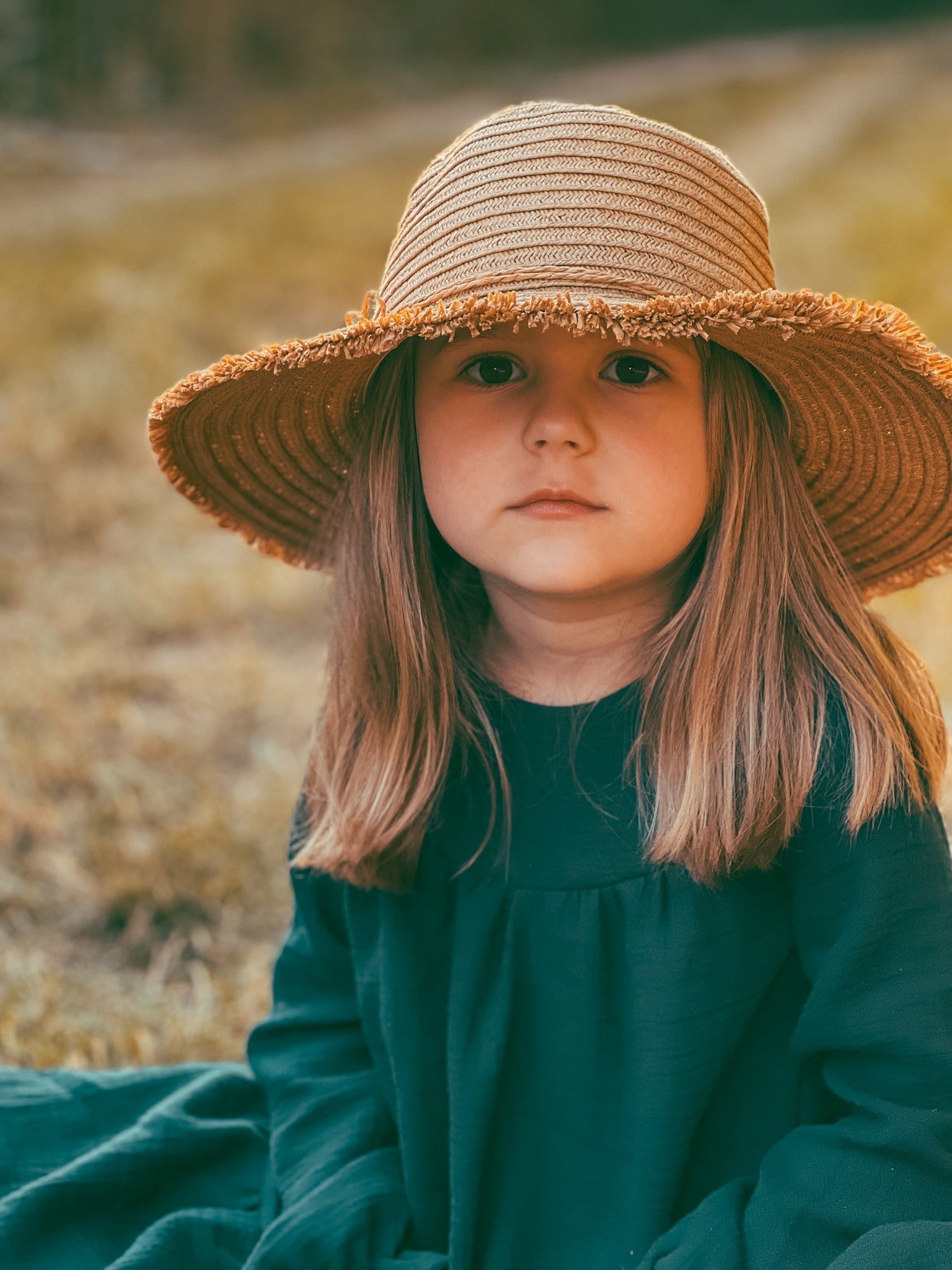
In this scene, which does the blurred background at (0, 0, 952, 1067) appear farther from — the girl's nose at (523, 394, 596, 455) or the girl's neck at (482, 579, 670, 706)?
the girl's nose at (523, 394, 596, 455)

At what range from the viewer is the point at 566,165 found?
1155 millimetres

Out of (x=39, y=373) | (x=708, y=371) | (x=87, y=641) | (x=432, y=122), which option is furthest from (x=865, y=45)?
(x=708, y=371)

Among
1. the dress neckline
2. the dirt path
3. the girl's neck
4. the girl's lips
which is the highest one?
the dirt path

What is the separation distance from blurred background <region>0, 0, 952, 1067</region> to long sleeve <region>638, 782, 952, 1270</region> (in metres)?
1.05

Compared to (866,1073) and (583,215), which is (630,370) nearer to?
(583,215)

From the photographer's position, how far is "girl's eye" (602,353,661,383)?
1.17 m

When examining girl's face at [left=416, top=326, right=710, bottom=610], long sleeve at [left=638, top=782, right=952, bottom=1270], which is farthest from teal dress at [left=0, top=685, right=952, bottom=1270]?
girl's face at [left=416, top=326, right=710, bottom=610]

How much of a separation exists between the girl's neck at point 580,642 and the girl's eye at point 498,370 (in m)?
0.24

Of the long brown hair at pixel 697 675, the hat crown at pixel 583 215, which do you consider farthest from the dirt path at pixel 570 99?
the hat crown at pixel 583 215

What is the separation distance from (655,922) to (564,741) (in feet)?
0.71

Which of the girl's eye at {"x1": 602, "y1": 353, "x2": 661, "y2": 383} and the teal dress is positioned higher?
the girl's eye at {"x1": 602, "y1": 353, "x2": 661, "y2": 383}

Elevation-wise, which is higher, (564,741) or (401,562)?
(401,562)

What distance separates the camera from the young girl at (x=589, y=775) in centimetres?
113

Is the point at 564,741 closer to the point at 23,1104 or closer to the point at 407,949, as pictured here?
the point at 407,949
